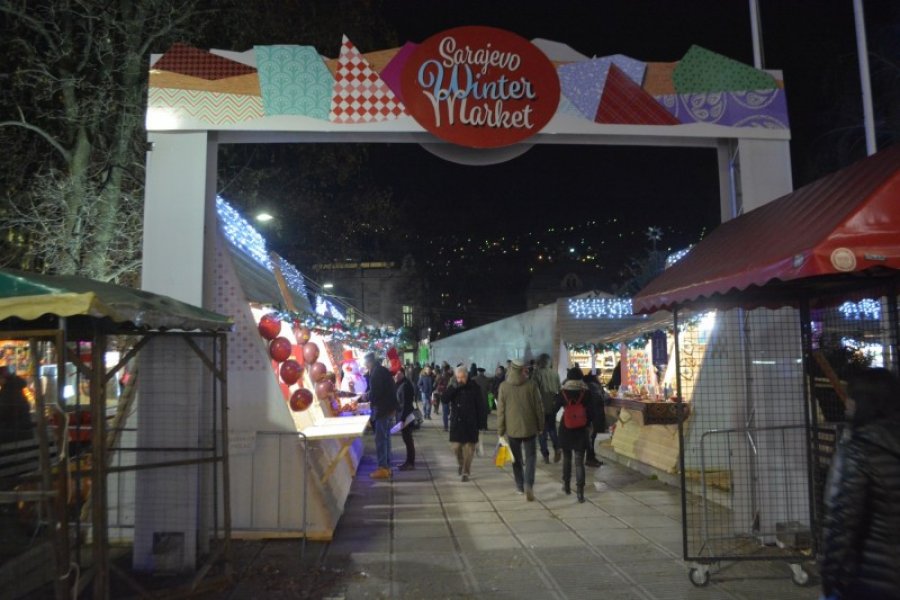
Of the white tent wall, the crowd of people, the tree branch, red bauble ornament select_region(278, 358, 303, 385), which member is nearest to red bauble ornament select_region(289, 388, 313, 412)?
red bauble ornament select_region(278, 358, 303, 385)

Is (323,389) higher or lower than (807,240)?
lower

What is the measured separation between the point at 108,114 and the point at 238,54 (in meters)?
7.21

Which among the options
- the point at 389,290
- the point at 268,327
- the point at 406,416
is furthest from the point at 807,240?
the point at 389,290

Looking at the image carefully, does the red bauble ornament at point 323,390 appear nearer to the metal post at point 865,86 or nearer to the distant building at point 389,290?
the metal post at point 865,86

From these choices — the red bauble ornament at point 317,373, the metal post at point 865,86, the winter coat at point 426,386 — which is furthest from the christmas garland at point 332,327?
the metal post at point 865,86

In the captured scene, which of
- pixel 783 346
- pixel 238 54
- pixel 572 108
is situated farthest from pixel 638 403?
pixel 238 54

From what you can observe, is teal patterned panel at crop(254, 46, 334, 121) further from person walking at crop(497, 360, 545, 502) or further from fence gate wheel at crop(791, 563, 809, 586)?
fence gate wheel at crop(791, 563, 809, 586)

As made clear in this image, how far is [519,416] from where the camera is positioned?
929 cm

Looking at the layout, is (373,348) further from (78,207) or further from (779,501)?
(779,501)

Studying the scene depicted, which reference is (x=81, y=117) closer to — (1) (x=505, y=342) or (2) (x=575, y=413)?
(2) (x=575, y=413)

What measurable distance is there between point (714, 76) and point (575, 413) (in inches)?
182

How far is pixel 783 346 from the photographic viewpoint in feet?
22.7

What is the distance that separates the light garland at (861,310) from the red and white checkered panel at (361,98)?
4.77 m

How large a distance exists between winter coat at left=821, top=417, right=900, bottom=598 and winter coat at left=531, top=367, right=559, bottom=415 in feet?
31.2
